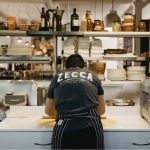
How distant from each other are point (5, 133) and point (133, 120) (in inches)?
54.6

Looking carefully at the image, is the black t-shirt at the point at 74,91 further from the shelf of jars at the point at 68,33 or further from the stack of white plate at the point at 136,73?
the stack of white plate at the point at 136,73

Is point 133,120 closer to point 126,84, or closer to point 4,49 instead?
point 126,84

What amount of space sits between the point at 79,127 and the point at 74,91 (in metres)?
0.31

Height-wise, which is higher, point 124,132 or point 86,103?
point 86,103

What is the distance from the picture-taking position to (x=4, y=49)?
3971 mm

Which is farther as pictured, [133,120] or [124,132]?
[133,120]

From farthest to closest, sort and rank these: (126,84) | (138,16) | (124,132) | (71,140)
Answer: (138,16)
(126,84)
(124,132)
(71,140)

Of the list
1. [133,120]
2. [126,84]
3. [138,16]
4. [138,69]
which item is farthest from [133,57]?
[138,16]

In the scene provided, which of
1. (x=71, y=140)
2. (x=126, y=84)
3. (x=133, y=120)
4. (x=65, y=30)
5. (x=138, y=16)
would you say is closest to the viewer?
(x=71, y=140)

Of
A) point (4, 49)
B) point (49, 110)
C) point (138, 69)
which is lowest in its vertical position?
point (49, 110)

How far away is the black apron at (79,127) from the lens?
267 cm

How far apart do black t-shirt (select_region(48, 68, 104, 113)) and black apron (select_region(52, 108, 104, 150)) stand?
59mm

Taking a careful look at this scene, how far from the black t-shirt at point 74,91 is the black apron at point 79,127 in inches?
2.3

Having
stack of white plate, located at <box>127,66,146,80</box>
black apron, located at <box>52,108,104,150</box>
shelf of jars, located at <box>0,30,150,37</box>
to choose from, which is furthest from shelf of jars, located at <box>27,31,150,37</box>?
black apron, located at <box>52,108,104,150</box>
